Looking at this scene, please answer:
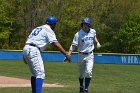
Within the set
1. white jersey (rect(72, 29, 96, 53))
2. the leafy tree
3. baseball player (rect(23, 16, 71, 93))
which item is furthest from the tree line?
baseball player (rect(23, 16, 71, 93))

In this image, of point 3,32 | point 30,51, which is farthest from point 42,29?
point 3,32

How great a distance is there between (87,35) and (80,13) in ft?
158

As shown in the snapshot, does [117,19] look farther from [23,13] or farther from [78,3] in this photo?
[23,13]

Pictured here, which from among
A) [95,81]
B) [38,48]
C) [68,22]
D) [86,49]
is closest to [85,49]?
[86,49]

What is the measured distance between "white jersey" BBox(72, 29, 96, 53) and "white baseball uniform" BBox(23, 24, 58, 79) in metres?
3.05

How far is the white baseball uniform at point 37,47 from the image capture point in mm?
9883

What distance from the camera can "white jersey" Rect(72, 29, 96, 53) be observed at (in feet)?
42.2

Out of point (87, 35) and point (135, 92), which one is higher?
point (87, 35)

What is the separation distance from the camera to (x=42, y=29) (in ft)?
32.6

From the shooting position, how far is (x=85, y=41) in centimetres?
1288

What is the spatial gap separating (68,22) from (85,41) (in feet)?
152

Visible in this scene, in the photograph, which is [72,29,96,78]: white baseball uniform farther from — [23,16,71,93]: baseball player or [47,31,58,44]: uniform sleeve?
[47,31,58,44]: uniform sleeve

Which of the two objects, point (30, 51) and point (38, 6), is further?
point (38, 6)

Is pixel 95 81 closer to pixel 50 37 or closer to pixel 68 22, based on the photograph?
pixel 50 37
